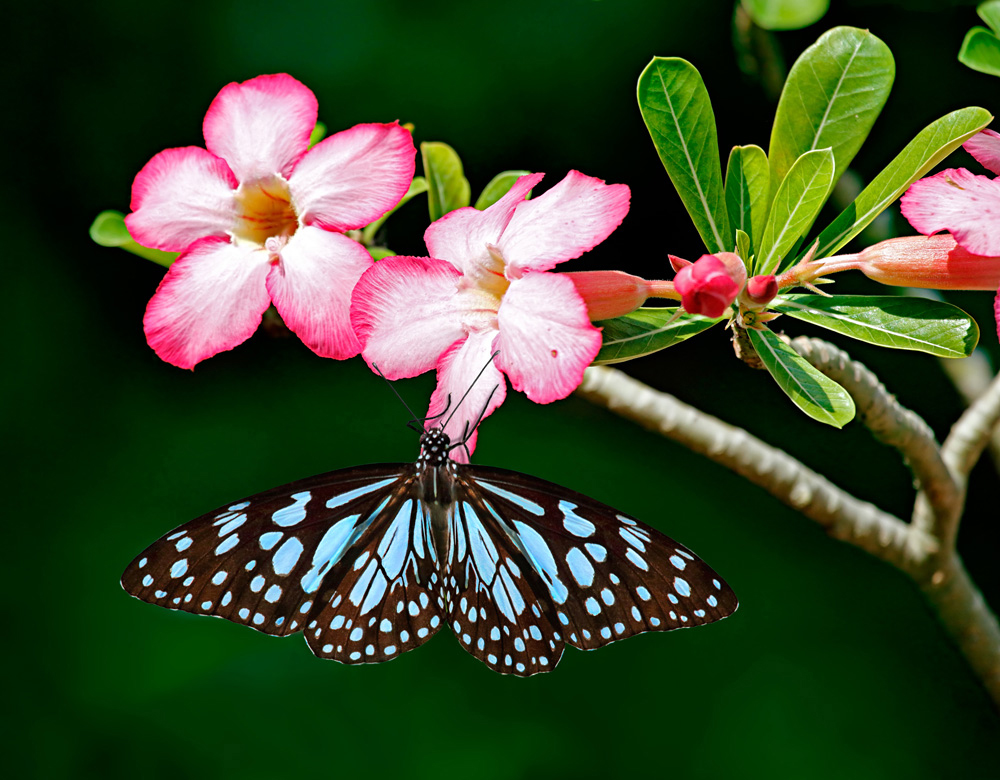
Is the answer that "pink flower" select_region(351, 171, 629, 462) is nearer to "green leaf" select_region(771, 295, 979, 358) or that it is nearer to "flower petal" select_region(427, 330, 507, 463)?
"flower petal" select_region(427, 330, 507, 463)

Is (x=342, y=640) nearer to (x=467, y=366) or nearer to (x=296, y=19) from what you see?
(x=467, y=366)

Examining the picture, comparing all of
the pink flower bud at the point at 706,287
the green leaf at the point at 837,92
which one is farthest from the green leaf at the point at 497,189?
the pink flower bud at the point at 706,287

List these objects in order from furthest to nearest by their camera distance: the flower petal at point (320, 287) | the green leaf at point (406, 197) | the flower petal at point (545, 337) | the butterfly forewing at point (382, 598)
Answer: the green leaf at point (406, 197)
the butterfly forewing at point (382, 598)
the flower petal at point (320, 287)
the flower petal at point (545, 337)

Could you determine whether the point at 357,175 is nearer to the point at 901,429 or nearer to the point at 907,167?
the point at 907,167

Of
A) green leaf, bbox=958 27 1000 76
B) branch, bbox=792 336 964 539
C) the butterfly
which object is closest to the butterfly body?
the butterfly

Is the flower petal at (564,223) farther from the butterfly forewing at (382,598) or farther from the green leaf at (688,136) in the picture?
the butterfly forewing at (382,598)

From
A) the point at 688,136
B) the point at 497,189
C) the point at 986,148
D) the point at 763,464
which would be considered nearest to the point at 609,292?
the point at 688,136

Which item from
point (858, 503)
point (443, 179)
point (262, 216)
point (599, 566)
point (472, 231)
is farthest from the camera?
point (858, 503)
